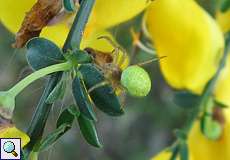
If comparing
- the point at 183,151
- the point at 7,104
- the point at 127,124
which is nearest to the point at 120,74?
the point at 7,104

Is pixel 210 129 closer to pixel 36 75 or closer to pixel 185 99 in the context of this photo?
pixel 185 99

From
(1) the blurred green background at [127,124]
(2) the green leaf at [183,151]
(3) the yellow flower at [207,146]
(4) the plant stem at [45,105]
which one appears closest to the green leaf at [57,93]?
(4) the plant stem at [45,105]

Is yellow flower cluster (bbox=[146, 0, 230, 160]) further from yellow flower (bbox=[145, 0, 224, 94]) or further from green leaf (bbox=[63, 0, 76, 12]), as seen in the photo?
green leaf (bbox=[63, 0, 76, 12])

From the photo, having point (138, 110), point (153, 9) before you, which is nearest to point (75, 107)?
point (153, 9)

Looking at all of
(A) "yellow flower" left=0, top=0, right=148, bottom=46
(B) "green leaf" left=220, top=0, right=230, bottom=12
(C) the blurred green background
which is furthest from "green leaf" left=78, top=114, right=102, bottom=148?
(C) the blurred green background

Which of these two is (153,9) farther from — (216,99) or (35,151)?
(35,151)
